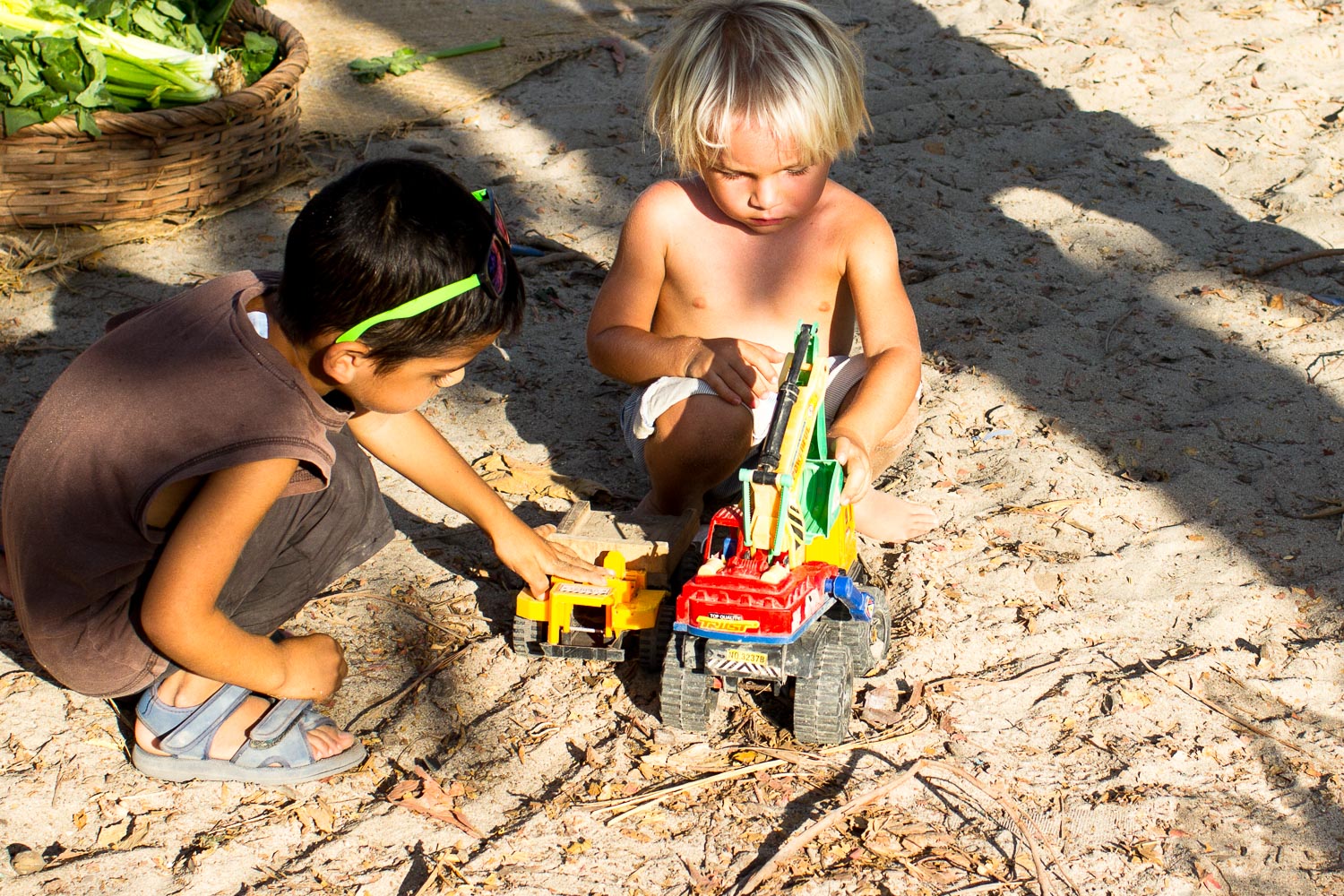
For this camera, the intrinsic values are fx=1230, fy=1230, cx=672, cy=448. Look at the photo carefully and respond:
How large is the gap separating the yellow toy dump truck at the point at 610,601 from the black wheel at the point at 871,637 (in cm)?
38

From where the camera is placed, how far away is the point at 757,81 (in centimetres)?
272

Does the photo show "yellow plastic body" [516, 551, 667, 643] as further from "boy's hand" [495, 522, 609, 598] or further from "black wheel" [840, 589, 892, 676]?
"black wheel" [840, 589, 892, 676]

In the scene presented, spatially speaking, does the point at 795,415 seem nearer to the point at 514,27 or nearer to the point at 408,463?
the point at 408,463

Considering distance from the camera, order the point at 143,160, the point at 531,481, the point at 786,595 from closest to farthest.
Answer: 1. the point at 786,595
2. the point at 531,481
3. the point at 143,160

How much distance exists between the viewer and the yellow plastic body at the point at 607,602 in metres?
2.52

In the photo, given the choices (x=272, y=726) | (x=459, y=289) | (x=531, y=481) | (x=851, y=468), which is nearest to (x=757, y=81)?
(x=851, y=468)

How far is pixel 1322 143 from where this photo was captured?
5.05 metres

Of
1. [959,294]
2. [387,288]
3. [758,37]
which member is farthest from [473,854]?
[959,294]

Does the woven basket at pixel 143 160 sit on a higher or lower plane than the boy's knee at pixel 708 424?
lower

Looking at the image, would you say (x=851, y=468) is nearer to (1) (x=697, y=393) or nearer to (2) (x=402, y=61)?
(1) (x=697, y=393)

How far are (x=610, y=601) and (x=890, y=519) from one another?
34.4 inches

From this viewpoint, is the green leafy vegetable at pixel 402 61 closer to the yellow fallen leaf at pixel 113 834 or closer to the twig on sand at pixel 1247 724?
the yellow fallen leaf at pixel 113 834

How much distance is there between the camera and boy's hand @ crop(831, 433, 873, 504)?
2395 mm

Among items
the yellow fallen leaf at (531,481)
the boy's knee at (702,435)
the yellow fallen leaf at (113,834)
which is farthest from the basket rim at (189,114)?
the yellow fallen leaf at (113,834)
